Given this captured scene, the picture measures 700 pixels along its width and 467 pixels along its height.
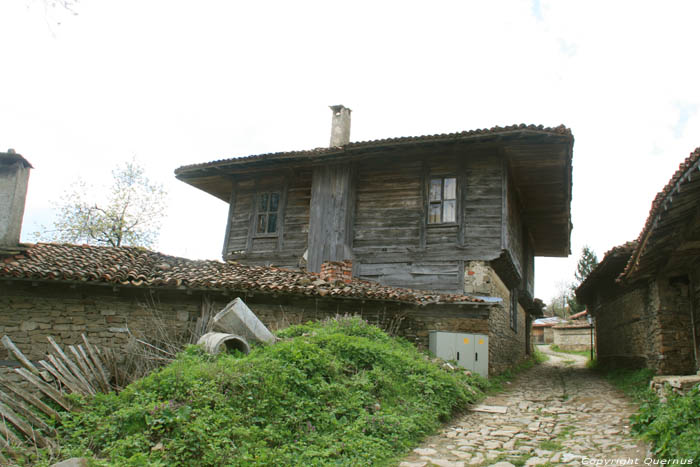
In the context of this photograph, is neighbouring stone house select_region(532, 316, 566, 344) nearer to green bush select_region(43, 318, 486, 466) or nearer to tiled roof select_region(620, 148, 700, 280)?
tiled roof select_region(620, 148, 700, 280)

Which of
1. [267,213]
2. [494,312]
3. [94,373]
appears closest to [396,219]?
[494,312]

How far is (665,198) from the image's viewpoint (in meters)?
5.83

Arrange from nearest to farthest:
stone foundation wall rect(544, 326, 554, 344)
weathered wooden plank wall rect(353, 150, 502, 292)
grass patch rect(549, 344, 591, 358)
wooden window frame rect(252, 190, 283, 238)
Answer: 1. weathered wooden plank wall rect(353, 150, 502, 292)
2. wooden window frame rect(252, 190, 283, 238)
3. grass patch rect(549, 344, 591, 358)
4. stone foundation wall rect(544, 326, 554, 344)

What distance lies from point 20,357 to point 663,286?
1052 cm

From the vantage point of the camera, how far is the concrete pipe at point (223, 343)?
7.06 metres

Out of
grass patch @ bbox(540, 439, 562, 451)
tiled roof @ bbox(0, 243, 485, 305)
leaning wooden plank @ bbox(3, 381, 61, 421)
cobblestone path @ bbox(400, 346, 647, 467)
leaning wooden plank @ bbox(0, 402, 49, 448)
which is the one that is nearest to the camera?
cobblestone path @ bbox(400, 346, 647, 467)

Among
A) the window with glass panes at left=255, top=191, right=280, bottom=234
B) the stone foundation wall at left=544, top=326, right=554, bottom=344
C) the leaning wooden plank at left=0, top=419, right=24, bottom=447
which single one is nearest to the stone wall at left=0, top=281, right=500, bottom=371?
the leaning wooden plank at left=0, top=419, right=24, bottom=447

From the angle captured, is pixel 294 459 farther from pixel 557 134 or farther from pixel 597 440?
pixel 557 134

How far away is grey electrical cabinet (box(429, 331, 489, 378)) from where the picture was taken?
9594mm

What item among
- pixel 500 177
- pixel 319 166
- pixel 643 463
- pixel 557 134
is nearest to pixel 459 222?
pixel 500 177

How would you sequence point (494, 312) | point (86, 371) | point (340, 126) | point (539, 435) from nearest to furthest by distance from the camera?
point (539, 435) < point (86, 371) < point (494, 312) < point (340, 126)

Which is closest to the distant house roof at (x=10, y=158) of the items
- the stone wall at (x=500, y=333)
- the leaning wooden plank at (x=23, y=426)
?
the leaning wooden plank at (x=23, y=426)

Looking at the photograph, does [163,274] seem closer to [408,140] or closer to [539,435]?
[408,140]

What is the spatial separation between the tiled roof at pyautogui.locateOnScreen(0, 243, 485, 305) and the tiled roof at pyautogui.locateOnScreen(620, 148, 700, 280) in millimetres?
3448
